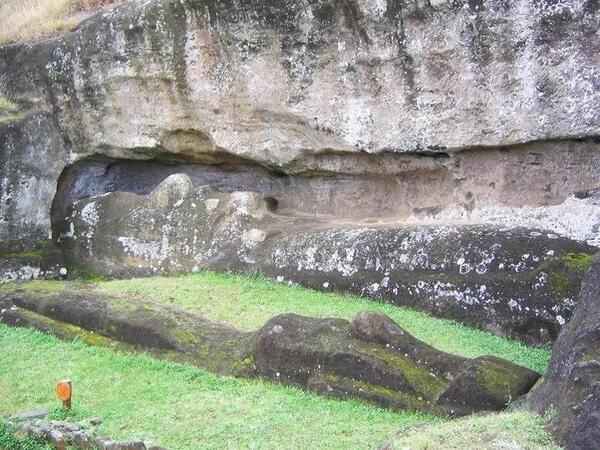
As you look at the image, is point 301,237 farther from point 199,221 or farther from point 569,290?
point 569,290

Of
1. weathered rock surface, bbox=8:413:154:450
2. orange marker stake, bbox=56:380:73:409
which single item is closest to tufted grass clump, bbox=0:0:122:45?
orange marker stake, bbox=56:380:73:409

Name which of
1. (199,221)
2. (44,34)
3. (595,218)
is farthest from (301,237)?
(44,34)

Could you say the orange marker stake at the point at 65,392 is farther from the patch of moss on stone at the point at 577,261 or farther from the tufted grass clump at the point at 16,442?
the patch of moss on stone at the point at 577,261

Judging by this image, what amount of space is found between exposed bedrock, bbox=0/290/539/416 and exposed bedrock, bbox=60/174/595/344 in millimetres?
1889

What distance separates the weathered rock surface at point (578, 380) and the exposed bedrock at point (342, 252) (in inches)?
102

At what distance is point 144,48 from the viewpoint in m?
12.2

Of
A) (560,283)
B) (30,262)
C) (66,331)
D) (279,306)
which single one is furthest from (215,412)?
(30,262)

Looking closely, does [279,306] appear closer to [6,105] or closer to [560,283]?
[560,283]

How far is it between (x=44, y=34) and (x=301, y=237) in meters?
A: 5.80

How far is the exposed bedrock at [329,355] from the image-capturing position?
21.4 feet

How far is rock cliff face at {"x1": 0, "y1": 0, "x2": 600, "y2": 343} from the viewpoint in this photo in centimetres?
916

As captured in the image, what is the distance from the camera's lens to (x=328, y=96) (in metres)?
11.0

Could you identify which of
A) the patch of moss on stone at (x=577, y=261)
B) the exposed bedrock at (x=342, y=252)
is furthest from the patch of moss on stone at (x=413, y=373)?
the patch of moss on stone at (x=577, y=261)

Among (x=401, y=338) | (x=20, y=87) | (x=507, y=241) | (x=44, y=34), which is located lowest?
(x=401, y=338)
